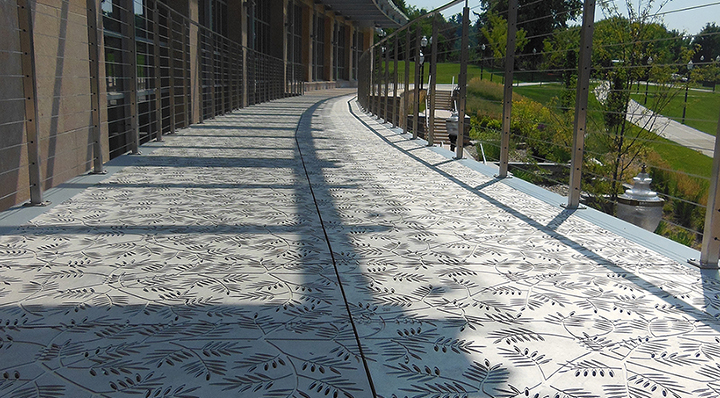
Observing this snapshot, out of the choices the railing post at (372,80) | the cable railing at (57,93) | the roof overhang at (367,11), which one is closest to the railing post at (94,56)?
the cable railing at (57,93)

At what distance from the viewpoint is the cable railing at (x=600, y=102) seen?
3.58 metres

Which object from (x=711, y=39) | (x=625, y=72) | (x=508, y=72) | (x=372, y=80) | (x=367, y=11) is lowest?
(x=508, y=72)

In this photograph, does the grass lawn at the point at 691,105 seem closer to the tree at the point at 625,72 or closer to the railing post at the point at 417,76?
the tree at the point at 625,72

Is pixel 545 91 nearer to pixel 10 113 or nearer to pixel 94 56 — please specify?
pixel 94 56

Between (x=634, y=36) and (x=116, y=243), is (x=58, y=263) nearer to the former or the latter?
(x=116, y=243)

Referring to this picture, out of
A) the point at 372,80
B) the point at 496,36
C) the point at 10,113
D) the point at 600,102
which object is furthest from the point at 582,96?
the point at 496,36

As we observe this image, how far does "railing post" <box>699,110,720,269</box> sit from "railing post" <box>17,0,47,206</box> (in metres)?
3.17

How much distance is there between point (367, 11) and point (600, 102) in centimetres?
1950

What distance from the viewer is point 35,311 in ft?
6.37

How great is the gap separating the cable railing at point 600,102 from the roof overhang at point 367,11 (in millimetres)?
7839

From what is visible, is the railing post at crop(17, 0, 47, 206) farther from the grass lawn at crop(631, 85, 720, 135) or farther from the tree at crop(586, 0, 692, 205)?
the tree at crop(586, 0, 692, 205)

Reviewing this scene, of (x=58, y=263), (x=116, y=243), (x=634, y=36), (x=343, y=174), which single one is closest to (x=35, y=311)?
(x=58, y=263)

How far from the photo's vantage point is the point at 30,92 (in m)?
3.22

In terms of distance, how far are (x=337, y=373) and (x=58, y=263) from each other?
4.56ft
